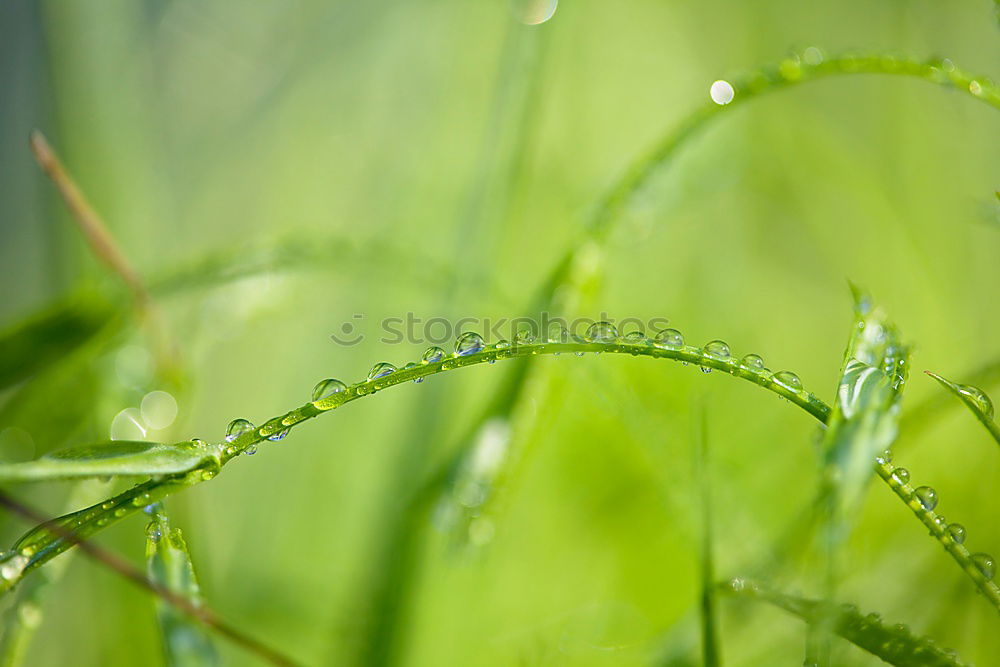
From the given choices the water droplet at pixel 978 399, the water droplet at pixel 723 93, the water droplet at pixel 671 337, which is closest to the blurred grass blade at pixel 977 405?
the water droplet at pixel 978 399

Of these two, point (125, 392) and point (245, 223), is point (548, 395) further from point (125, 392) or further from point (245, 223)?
point (245, 223)

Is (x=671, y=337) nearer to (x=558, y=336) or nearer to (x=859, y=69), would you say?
(x=558, y=336)

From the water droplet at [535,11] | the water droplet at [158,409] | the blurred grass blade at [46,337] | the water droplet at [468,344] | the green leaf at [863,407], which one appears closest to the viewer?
the green leaf at [863,407]

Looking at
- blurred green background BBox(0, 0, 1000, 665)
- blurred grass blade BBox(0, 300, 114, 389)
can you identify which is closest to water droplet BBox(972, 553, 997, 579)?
blurred green background BBox(0, 0, 1000, 665)

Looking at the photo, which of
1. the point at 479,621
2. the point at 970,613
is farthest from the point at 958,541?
the point at 479,621

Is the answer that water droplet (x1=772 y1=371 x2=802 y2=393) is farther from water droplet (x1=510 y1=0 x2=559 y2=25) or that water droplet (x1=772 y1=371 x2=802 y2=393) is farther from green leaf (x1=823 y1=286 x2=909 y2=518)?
water droplet (x1=510 y1=0 x2=559 y2=25)

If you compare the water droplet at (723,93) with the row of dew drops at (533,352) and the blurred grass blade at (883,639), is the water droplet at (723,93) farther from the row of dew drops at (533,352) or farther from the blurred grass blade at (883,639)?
the blurred grass blade at (883,639)
